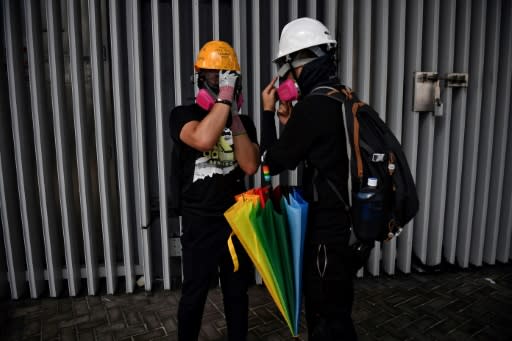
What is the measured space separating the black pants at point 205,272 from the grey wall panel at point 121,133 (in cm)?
140

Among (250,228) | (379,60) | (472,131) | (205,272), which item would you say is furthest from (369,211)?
(472,131)

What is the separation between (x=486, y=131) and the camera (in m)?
3.88

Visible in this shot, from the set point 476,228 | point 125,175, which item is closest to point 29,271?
point 125,175

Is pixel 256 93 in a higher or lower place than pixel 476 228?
higher

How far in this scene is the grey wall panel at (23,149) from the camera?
306 cm

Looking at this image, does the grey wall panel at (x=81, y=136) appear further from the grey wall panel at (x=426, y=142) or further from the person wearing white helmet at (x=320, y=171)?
the grey wall panel at (x=426, y=142)

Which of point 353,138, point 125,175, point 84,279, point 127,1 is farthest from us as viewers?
point 84,279

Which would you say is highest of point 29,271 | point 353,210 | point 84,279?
point 353,210

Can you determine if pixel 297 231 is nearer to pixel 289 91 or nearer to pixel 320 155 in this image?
pixel 320 155

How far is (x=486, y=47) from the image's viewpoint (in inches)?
149

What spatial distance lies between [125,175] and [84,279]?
1.29m

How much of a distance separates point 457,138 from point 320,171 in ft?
9.06

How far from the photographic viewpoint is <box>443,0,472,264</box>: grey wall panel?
366cm

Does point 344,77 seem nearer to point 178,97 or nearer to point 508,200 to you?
point 178,97
